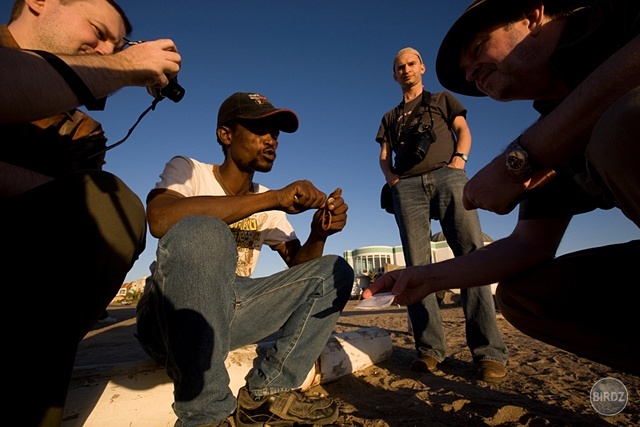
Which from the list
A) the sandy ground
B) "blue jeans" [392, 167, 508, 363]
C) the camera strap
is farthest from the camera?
the camera strap

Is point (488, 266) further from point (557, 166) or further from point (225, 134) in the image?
point (225, 134)

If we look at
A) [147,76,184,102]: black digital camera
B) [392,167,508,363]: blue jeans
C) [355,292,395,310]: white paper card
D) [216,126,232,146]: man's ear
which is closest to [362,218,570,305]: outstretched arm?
[355,292,395,310]: white paper card

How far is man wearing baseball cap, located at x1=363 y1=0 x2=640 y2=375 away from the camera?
959mm

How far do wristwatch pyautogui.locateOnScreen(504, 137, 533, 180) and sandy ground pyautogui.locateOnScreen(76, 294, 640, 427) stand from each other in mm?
1274

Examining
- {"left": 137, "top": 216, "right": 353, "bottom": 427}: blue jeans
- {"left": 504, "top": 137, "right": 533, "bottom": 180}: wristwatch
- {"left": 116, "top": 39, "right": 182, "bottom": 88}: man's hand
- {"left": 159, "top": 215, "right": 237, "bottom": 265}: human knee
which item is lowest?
{"left": 137, "top": 216, "right": 353, "bottom": 427}: blue jeans

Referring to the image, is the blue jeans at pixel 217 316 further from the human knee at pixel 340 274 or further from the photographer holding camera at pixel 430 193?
the photographer holding camera at pixel 430 193

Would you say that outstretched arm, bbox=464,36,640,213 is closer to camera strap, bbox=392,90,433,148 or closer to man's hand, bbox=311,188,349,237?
man's hand, bbox=311,188,349,237

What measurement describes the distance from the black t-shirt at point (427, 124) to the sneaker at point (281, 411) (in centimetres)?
213

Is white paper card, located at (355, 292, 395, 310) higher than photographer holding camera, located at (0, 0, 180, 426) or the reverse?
the reverse

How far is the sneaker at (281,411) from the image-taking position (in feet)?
5.92

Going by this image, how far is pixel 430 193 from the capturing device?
124 inches

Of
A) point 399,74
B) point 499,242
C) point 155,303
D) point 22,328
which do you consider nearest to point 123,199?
point 22,328

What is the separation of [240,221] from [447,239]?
1.75m

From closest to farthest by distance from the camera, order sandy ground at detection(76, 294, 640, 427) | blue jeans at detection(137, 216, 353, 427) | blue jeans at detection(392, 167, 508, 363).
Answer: blue jeans at detection(137, 216, 353, 427) < sandy ground at detection(76, 294, 640, 427) < blue jeans at detection(392, 167, 508, 363)
